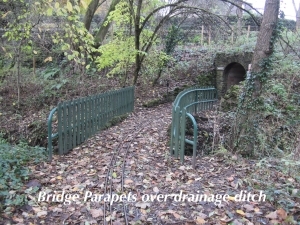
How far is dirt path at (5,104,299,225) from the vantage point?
3.76m

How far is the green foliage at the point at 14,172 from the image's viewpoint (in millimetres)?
4105

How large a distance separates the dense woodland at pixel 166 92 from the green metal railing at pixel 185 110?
36 cm

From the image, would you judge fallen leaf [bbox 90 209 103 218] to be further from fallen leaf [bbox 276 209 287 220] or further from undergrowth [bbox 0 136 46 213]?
fallen leaf [bbox 276 209 287 220]

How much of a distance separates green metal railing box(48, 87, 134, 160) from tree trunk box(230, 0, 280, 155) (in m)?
4.16

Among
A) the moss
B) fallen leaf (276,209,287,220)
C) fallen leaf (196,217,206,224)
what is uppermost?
the moss

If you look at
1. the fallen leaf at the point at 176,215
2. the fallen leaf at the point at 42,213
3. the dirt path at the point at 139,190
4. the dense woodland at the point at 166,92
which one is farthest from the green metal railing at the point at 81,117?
the fallen leaf at the point at 176,215

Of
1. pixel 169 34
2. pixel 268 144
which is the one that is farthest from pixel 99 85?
pixel 268 144

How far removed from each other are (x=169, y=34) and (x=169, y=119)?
685cm

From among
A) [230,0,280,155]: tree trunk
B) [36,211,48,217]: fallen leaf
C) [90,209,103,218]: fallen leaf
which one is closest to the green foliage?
[36,211,48,217]: fallen leaf

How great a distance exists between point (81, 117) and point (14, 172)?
287 cm

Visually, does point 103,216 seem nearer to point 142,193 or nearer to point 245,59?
point 142,193

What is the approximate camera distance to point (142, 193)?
4.48 meters

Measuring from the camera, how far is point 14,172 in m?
5.01

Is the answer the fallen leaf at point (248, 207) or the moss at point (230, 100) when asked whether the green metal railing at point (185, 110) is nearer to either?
the moss at point (230, 100)
